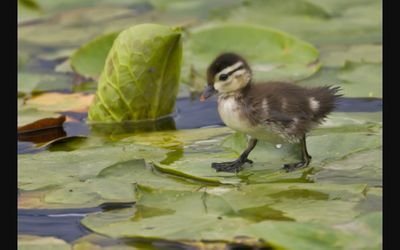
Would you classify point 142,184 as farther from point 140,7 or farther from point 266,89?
point 140,7

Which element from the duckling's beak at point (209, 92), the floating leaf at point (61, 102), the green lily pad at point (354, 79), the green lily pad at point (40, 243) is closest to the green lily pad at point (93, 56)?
the floating leaf at point (61, 102)

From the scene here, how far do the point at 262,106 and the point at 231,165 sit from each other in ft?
1.20

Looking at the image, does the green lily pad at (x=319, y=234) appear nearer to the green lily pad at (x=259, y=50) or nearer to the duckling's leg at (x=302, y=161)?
the duckling's leg at (x=302, y=161)

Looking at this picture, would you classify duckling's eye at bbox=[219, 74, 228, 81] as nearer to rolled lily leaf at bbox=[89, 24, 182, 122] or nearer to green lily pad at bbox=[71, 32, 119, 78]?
rolled lily leaf at bbox=[89, 24, 182, 122]

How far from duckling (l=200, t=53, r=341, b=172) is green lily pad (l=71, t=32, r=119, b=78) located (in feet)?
7.83

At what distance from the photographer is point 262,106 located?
223 inches

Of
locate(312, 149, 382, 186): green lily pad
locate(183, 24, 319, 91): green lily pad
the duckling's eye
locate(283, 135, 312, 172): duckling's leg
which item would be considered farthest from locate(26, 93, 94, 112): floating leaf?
locate(312, 149, 382, 186): green lily pad

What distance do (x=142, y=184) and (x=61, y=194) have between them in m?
0.43

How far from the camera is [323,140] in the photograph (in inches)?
234

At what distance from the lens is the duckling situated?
5.65 m

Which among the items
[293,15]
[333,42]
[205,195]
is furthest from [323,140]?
[293,15]

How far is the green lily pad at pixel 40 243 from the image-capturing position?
15.4ft

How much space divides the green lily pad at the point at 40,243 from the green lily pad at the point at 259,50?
3186mm

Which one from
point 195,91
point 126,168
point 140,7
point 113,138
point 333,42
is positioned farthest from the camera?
point 140,7
